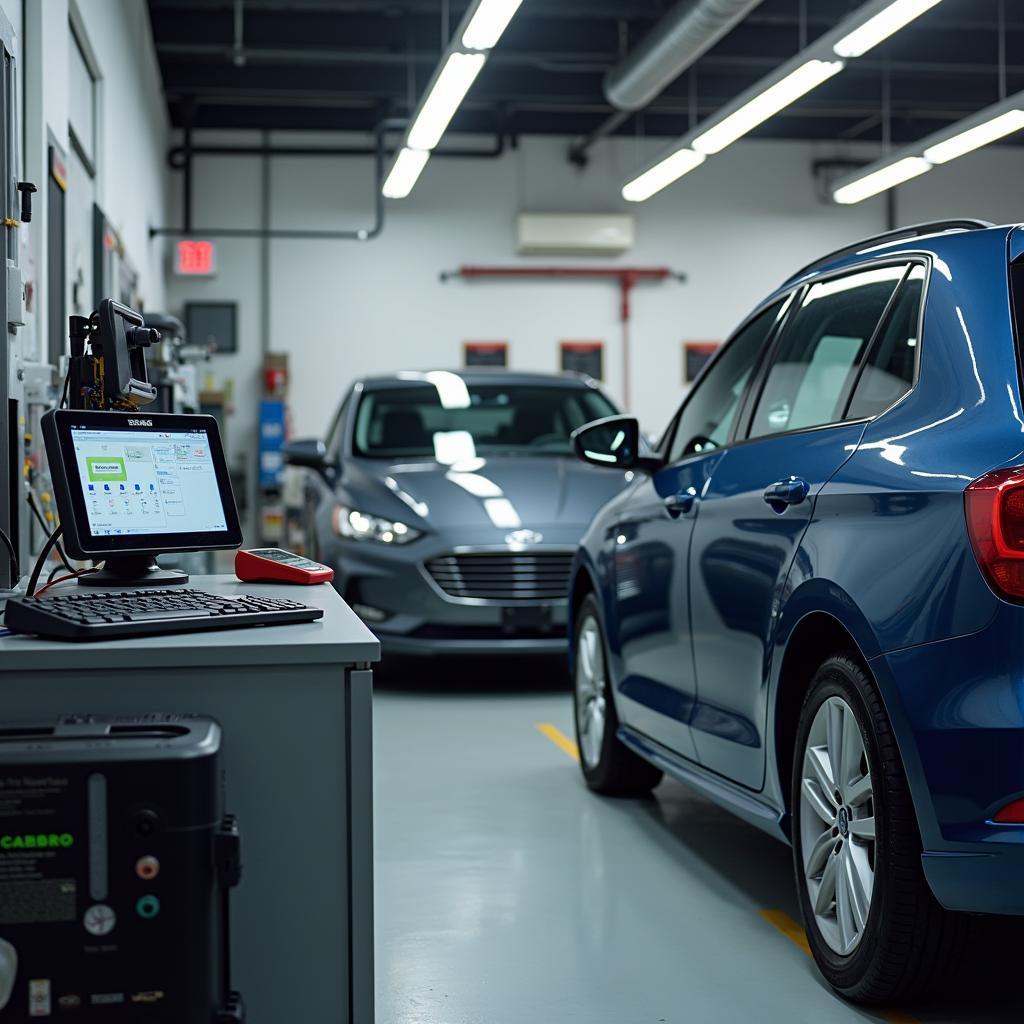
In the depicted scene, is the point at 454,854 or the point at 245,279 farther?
the point at 245,279

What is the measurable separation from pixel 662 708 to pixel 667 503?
0.52 m

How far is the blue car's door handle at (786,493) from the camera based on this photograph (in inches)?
105

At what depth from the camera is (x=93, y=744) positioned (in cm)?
168

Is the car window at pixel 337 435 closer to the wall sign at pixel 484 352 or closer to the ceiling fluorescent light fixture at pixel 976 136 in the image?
the ceiling fluorescent light fixture at pixel 976 136

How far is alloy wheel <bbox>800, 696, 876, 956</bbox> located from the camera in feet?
7.83

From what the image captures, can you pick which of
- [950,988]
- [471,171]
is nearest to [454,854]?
[950,988]

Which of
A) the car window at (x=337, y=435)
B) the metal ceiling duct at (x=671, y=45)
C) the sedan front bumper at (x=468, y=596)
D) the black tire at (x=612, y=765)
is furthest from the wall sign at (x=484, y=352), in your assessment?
the black tire at (x=612, y=765)

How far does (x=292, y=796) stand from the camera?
1.93m

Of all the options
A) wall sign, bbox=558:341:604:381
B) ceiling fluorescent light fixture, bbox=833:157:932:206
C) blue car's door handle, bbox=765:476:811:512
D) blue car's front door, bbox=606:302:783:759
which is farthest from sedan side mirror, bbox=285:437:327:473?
wall sign, bbox=558:341:604:381

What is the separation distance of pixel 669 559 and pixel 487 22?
5.47 meters

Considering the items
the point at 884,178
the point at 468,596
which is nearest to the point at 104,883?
the point at 468,596

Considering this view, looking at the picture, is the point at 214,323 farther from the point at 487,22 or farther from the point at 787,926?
the point at 787,926

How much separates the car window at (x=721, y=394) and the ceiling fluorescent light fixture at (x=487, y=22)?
15.0ft

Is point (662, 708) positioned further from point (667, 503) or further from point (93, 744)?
point (93, 744)
